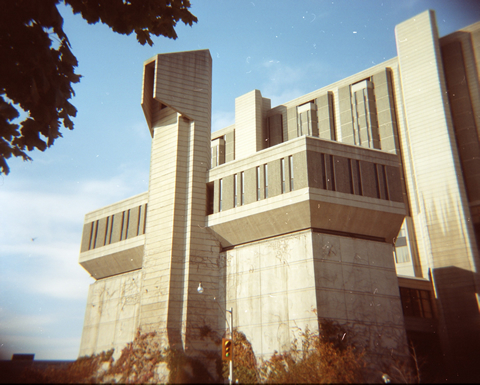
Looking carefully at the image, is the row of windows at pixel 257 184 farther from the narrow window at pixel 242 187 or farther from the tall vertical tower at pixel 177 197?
the tall vertical tower at pixel 177 197

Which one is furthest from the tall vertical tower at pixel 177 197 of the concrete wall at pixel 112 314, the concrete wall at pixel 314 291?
the concrete wall at pixel 112 314

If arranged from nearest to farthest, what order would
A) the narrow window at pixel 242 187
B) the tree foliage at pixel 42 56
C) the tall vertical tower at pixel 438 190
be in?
1. the tree foliage at pixel 42 56
2. the narrow window at pixel 242 187
3. the tall vertical tower at pixel 438 190

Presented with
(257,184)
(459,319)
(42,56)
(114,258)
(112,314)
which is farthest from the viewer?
(114,258)

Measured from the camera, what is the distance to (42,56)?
1312cm

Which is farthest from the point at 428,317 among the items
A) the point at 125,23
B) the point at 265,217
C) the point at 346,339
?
the point at 125,23

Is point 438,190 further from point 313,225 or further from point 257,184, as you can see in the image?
point 257,184

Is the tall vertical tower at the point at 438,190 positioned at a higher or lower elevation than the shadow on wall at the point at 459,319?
higher

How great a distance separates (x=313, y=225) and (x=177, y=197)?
13.2 m

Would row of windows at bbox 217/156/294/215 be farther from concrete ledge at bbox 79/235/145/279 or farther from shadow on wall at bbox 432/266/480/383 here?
shadow on wall at bbox 432/266/480/383

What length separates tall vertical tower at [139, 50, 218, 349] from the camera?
3925 centimetres

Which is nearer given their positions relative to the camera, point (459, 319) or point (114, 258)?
point (459, 319)

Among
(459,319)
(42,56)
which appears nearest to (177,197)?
(42,56)

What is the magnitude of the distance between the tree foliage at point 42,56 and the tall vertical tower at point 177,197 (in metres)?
27.2

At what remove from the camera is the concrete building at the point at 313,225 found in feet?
124
